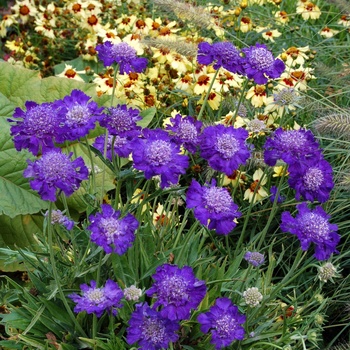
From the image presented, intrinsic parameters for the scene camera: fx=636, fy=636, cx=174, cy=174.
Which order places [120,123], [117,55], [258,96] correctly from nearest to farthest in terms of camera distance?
[120,123], [117,55], [258,96]

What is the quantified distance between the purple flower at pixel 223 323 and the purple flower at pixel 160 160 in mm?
376

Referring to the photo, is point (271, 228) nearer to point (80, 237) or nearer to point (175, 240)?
point (175, 240)

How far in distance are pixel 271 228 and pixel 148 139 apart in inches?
53.0

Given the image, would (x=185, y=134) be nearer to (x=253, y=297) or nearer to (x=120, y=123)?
(x=120, y=123)

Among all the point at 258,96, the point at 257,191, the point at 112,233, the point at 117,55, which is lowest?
the point at 257,191

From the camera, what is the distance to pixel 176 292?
5.06ft

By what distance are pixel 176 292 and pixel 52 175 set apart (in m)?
0.41

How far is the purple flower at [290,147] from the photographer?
1.73 metres

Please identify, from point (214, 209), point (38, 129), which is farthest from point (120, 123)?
point (214, 209)

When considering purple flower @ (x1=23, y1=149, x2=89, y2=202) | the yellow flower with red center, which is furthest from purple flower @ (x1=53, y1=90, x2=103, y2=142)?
the yellow flower with red center

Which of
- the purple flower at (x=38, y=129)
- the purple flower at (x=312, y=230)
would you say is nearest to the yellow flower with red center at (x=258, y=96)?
the purple flower at (x=312, y=230)

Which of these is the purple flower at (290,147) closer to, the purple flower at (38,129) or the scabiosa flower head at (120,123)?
the scabiosa flower head at (120,123)

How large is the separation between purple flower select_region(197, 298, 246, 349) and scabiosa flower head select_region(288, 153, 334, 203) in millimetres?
364

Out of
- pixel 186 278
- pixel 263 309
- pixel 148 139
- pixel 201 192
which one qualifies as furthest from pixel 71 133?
pixel 263 309
